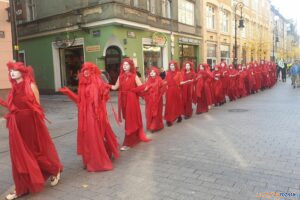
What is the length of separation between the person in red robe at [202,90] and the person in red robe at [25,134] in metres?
7.23

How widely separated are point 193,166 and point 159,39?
16.1m

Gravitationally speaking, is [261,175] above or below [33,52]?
below

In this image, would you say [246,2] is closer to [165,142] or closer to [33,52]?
[33,52]

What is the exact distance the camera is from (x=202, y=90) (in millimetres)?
11328

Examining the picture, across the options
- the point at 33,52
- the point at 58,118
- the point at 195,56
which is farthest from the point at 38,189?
the point at 195,56

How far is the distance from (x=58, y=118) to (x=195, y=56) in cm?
1710

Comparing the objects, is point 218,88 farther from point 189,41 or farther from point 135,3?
point 189,41

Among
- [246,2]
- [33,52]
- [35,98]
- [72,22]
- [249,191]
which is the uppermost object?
[246,2]

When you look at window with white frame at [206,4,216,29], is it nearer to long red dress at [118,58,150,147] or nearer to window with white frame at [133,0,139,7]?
window with white frame at [133,0,139,7]

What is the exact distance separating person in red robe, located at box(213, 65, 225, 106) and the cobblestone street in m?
4.40

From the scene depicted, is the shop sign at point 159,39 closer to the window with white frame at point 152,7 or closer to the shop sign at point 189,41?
the window with white frame at point 152,7

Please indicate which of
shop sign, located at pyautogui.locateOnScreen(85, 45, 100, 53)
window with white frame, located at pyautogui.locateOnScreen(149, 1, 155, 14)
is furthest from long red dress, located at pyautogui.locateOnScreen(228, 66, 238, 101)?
window with white frame, located at pyautogui.locateOnScreen(149, 1, 155, 14)

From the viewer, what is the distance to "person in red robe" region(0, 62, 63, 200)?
4.25 m

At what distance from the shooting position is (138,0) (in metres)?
18.4
